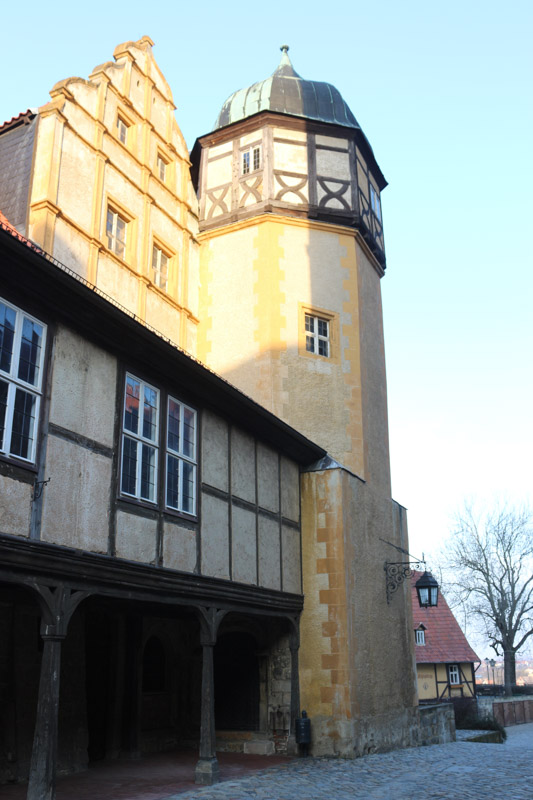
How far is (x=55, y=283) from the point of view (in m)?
8.21

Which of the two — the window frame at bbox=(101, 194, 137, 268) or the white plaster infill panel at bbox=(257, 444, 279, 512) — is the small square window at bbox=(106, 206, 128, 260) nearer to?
the window frame at bbox=(101, 194, 137, 268)

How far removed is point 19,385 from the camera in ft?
25.7

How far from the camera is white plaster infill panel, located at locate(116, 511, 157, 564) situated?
9031 mm

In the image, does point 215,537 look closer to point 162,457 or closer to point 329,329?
point 162,457

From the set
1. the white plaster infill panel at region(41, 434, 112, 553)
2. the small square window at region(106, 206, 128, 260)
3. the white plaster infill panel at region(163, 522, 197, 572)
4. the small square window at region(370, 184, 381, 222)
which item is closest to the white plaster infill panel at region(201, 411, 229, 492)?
the white plaster infill panel at region(163, 522, 197, 572)

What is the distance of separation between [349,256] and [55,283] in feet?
36.3

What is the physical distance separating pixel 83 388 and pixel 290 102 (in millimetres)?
12972

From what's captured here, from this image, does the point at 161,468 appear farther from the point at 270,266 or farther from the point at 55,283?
the point at 270,266

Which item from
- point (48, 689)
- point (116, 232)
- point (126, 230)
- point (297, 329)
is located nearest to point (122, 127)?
point (126, 230)

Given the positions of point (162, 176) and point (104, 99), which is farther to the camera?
point (162, 176)

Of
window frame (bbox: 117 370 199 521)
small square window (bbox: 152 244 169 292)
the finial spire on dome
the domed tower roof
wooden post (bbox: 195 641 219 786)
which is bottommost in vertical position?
wooden post (bbox: 195 641 219 786)

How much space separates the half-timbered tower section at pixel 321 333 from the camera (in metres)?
14.4

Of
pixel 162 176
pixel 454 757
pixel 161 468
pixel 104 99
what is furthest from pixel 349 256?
pixel 454 757

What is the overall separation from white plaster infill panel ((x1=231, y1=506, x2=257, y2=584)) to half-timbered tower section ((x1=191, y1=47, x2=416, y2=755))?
2.47 m
